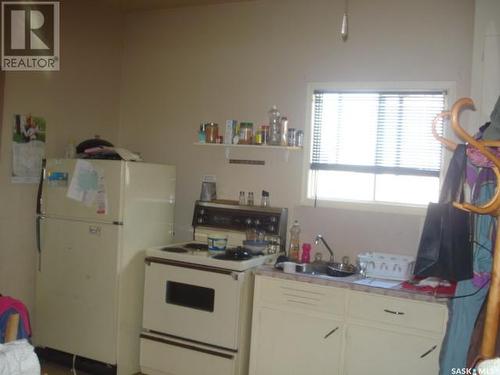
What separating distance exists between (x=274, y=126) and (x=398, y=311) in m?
1.60

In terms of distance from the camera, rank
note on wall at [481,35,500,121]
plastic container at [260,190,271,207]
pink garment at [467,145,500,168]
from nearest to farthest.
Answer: pink garment at [467,145,500,168], note on wall at [481,35,500,121], plastic container at [260,190,271,207]

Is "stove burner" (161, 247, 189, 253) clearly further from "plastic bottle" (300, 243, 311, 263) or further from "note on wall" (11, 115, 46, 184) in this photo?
"note on wall" (11, 115, 46, 184)

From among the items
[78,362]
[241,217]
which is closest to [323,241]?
[241,217]

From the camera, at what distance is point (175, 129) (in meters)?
4.33

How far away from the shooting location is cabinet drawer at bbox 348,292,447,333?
9.25ft

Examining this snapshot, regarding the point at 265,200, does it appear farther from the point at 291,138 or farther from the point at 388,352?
the point at 388,352

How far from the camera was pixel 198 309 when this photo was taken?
3.37 m

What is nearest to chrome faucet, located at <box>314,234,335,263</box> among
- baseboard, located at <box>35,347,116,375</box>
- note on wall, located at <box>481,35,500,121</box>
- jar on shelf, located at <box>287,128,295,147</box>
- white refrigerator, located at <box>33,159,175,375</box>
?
jar on shelf, located at <box>287,128,295,147</box>

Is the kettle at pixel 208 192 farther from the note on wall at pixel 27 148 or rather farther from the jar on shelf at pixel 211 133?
the note on wall at pixel 27 148

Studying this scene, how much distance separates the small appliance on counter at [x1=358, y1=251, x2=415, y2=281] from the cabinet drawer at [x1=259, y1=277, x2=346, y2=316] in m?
0.31

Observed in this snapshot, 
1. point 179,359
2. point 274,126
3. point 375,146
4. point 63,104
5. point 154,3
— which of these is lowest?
point 179,359

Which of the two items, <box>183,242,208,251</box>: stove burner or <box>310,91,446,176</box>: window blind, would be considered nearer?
<box>310,91,446,176</box>: window blind

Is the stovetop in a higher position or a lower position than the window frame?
lower

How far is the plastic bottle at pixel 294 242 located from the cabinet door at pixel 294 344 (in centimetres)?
57
